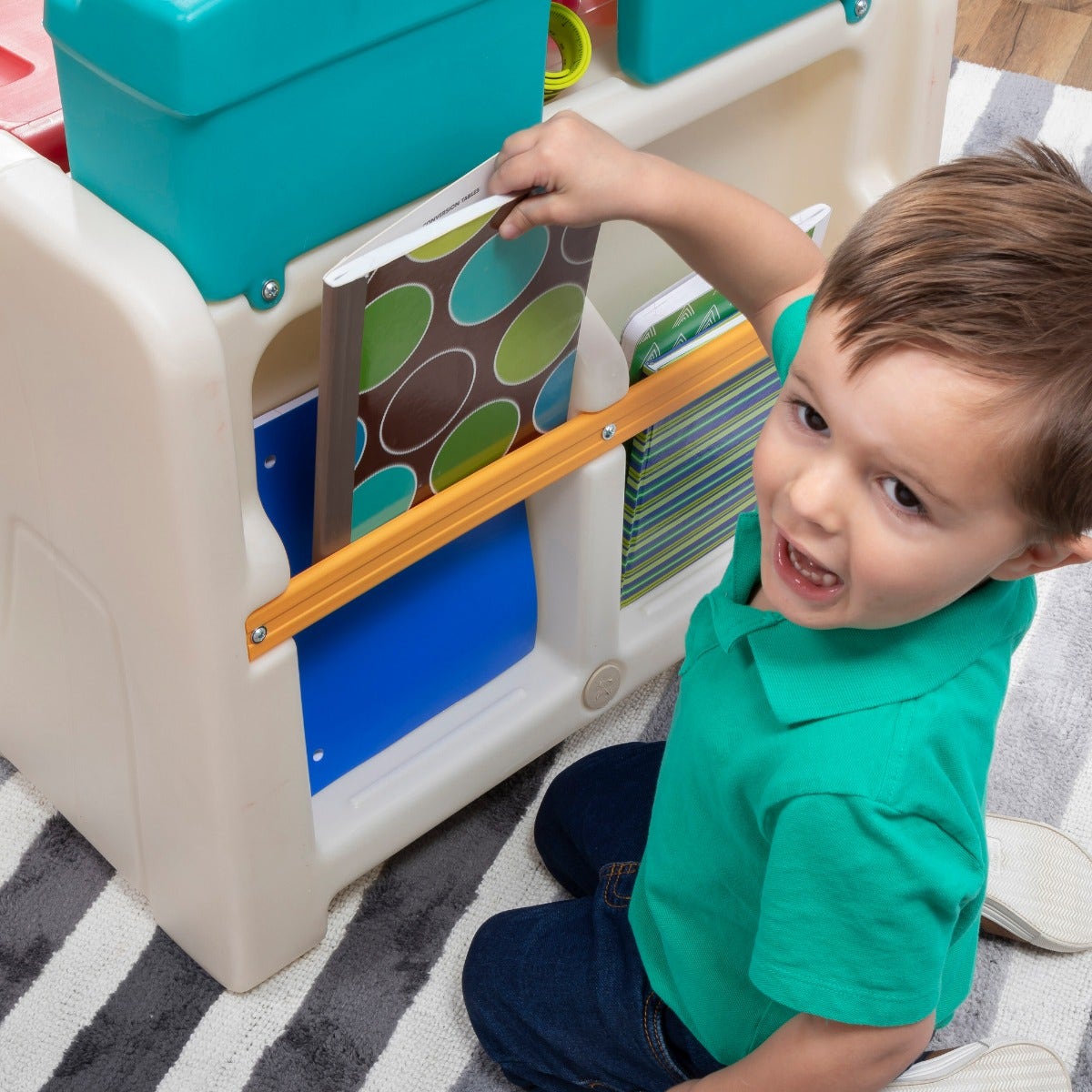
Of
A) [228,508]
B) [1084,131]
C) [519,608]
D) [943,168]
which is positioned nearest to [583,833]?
[519,608]

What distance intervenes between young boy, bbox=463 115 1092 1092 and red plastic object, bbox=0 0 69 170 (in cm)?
25

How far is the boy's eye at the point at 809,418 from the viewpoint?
26.0 inches

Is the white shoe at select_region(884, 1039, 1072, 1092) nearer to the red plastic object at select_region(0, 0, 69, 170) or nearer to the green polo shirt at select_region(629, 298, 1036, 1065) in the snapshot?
the green polo shirt at select_region(629, 298, 1036, 1065)

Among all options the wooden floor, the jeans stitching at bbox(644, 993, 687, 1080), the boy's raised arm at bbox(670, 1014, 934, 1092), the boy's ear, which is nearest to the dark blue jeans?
the jeans stitching at bbox(644, 993, 687, 1080)

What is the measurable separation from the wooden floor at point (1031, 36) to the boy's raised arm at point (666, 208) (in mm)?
1217

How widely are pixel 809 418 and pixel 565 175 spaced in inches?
8.0

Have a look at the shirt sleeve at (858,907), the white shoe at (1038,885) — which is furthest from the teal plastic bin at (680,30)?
the white shoe at (1038,885)

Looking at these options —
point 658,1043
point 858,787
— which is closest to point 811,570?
point 858,787

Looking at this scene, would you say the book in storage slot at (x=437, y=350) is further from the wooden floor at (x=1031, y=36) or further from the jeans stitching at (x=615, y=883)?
the wooden floor at (x=1031, y=36)

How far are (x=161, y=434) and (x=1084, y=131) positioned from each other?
4.80 feet

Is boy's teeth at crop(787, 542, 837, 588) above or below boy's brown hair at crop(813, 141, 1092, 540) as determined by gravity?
below

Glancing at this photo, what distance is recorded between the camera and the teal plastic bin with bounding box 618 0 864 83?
852mm

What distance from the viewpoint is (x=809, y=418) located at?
2.18 ft

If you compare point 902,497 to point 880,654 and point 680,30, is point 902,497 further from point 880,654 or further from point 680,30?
point 680,30
